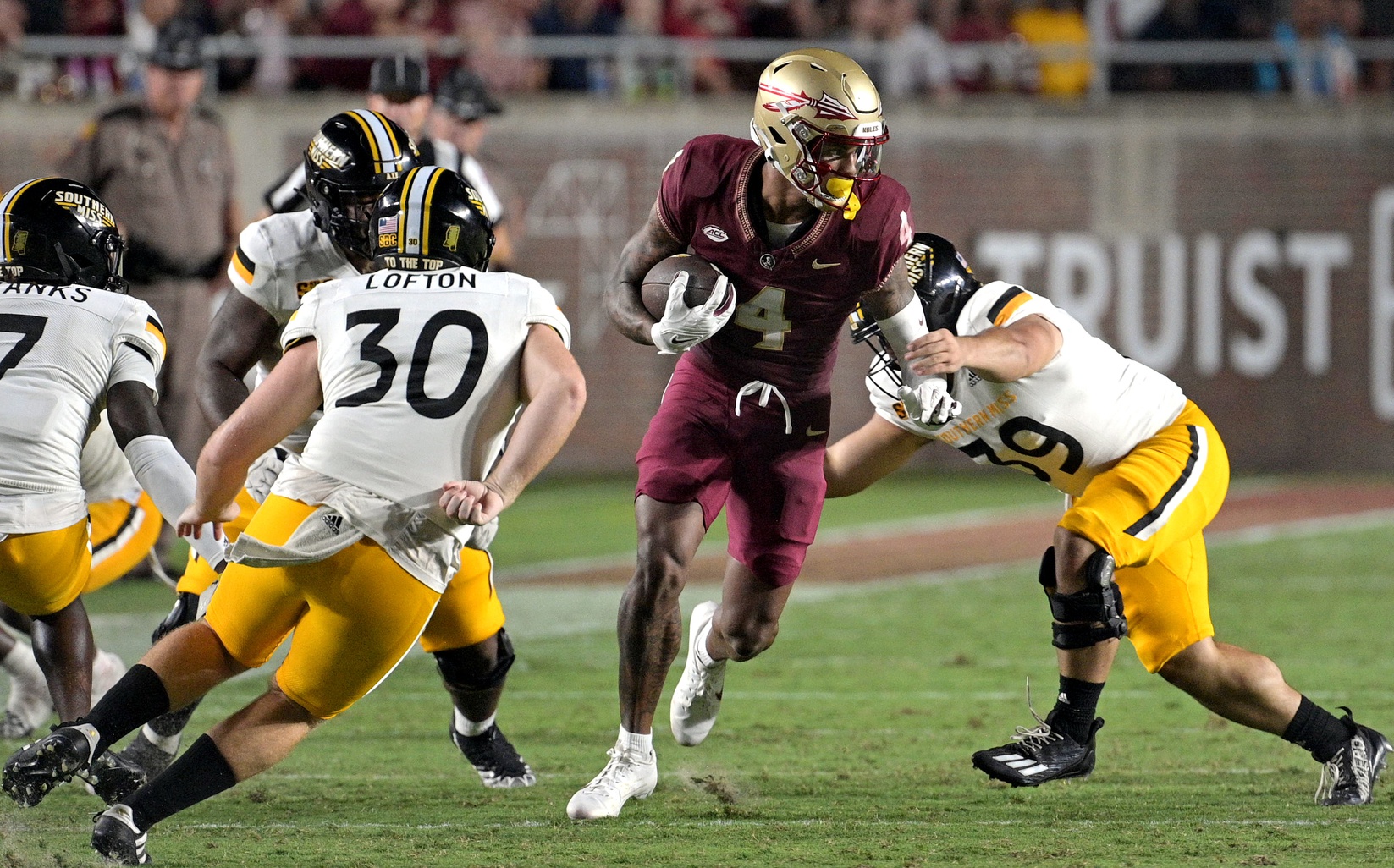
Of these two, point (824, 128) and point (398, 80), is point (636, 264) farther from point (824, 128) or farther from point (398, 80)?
point (398, 80)

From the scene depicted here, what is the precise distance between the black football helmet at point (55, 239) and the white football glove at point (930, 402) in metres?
2.14

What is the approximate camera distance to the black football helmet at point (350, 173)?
4.59m

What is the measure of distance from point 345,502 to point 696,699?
1648mm

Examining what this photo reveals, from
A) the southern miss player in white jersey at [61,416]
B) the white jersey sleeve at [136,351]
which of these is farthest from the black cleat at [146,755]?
the white jersey sleeve at [136,351]

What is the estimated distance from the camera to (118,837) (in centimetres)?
370

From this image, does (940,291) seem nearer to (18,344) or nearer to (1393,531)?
(18,344)

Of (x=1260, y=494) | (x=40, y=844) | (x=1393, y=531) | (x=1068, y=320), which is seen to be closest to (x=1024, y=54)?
(x=1260, y=494)

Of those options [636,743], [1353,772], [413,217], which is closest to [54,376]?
[413,217]

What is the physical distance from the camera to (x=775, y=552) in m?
4.84

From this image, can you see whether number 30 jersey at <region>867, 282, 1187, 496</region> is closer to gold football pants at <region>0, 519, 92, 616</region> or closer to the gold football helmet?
the gold football helmet

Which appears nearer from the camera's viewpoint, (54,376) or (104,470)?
(54,376)

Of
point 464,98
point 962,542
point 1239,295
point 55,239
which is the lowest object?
point 962,542

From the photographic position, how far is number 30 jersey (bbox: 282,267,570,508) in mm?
3775

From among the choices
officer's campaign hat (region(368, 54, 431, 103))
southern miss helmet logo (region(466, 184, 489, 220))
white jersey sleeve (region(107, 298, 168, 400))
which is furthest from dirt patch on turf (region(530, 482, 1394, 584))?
southern miss helmet logo (region(466, 184, 489, 220))
